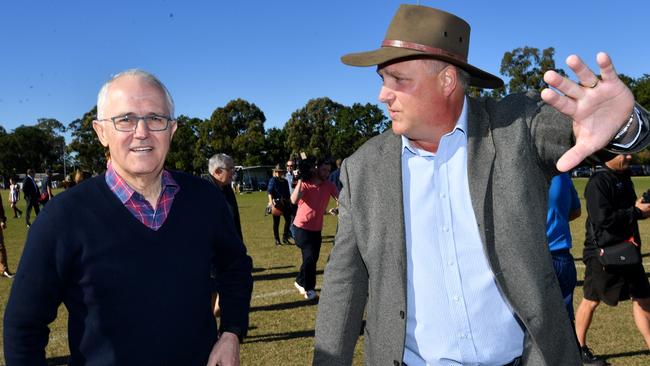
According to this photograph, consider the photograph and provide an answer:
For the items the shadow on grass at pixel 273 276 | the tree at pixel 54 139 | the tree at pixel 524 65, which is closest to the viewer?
the shadow on grass at pixel 273 276

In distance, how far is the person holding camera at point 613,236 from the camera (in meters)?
5.48

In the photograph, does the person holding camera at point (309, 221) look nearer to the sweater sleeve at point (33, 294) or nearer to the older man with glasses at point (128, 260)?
the older man with glasses at point (128, 260)

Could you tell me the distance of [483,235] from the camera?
201 cm

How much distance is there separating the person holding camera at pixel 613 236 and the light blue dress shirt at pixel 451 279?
3.88 m

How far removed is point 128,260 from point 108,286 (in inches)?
4.4

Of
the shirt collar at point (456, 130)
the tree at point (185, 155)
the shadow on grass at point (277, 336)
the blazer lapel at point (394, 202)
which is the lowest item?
the shadow on grass at point (277, 336)

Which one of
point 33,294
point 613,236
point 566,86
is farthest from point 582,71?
point 613,236

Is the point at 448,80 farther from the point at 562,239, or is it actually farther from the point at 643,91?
the point at 643,91

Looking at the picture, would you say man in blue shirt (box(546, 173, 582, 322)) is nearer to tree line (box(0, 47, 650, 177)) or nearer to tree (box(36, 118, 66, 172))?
tree line (box(0, 47, 650, 177))

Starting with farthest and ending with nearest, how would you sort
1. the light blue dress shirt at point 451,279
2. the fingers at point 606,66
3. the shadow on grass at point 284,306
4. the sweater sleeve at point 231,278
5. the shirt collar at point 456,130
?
the shadow on grass at point 284,306
the sweater sleeve at point 231,278
the shirt collar at point 456,130
the light blue dress shirt at point 451,279
the fingers at point 606,66

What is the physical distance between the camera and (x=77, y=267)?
2041 millimetres

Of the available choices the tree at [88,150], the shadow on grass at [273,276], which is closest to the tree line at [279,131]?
the tree at [88,150]

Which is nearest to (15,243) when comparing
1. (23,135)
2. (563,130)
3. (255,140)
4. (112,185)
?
(112,185)

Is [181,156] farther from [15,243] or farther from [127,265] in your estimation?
[127,265]
